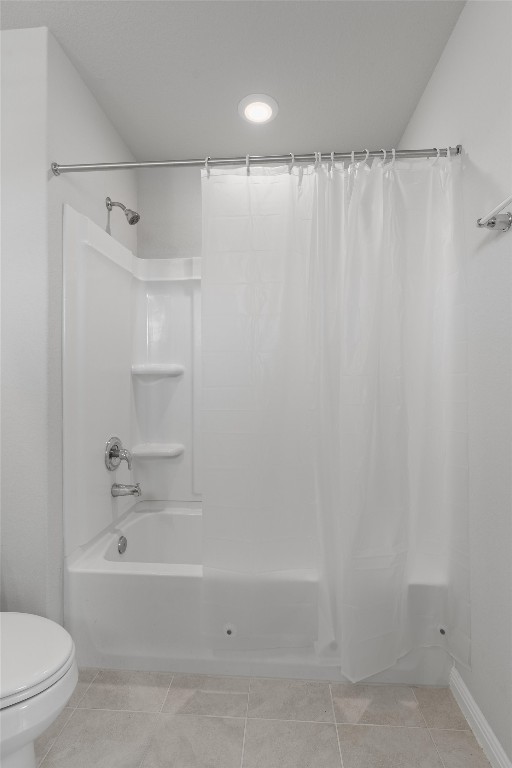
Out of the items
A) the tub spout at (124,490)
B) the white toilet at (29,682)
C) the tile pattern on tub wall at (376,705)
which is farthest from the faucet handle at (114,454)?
the tile pattern on tub wall at (376,705)

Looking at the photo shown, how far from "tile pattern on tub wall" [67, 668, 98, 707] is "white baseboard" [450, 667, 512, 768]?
1.40 m

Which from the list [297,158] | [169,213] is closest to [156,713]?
[297,158]

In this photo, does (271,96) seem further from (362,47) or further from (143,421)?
(143,421)

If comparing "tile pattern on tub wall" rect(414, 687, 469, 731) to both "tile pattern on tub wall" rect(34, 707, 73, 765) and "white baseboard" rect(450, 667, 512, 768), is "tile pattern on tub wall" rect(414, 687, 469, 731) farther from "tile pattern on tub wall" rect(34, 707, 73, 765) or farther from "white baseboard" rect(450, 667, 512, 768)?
"tile pattern on tub wall" rect(34, 707, 73, 765)

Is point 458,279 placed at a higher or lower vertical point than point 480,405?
higher

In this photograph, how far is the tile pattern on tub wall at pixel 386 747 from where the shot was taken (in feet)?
4.75

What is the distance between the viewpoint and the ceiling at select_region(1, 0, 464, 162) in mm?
1662

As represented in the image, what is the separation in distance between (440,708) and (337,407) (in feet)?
3.77

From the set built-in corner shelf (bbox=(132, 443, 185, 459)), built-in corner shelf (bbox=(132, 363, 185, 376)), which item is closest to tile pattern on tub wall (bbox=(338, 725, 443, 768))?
built-in corner shelf (bbox=(132, 443, 185, 459))

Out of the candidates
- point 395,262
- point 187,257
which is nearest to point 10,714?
point 395,262

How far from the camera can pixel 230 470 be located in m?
1.72

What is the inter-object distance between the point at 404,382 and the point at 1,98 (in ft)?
6.09

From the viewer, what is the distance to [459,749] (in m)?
1.49

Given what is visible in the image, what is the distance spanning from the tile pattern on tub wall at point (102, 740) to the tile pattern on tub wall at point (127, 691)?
0.03 m
